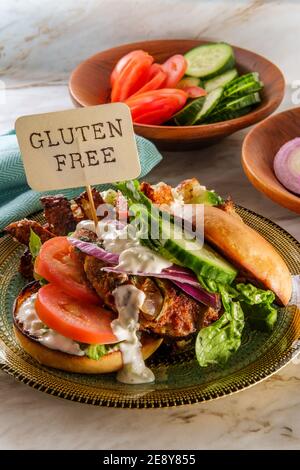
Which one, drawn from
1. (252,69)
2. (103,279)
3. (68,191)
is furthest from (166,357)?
(252,69)

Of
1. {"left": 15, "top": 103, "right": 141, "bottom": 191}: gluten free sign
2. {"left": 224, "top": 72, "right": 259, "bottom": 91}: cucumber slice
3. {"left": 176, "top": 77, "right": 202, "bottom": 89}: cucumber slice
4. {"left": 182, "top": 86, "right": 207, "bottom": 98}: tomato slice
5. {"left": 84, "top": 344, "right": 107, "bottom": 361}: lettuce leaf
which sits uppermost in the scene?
{"left": 15, "top": 103, "right": 141, "bottom": 191}: gluten free sign

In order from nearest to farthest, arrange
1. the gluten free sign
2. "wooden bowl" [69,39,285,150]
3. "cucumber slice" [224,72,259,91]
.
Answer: the gluten free sign, "wooden bowl" [69,39,285,150], "cucumber slice" [224,72,259,91]

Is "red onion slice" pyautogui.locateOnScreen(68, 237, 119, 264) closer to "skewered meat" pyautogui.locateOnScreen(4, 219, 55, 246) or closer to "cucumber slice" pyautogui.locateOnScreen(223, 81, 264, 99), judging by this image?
"skewered meat" pyautogui.locateOnScreen(4, 219, 55, 246)

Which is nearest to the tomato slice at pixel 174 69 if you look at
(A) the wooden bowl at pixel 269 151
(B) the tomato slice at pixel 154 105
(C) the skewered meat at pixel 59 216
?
(B) the tomato slice at pixel 154 105

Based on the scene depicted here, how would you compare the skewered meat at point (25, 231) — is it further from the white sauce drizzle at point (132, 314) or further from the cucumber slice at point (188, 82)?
the cucumber slice at point (188, 82)

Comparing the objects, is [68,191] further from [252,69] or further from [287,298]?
[252,69]

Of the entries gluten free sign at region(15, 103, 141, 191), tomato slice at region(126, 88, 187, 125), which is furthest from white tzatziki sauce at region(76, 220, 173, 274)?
tomato slice at region(126, 88, 187, 125)

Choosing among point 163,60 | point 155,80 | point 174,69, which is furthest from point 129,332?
point 163,60
